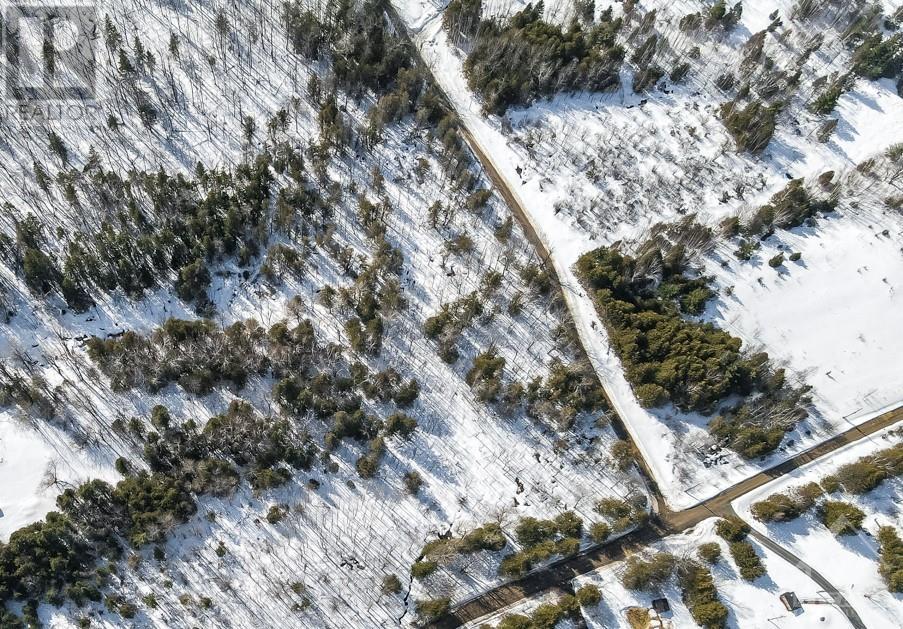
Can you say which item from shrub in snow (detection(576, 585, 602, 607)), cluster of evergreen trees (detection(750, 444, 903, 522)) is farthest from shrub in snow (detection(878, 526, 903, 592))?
shrub in snow (detection(576, 585, 602, 607))

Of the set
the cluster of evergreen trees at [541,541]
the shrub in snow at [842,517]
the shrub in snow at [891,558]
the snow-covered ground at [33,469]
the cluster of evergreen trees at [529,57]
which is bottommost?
the shrub in snow at [891,558]

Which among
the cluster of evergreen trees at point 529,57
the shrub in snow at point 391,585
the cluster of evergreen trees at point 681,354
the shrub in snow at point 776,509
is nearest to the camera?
the shrub in snow at point 391,585

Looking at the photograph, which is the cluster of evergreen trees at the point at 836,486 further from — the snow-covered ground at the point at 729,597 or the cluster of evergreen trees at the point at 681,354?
the cluster of evergreen trees at the point at 681,354

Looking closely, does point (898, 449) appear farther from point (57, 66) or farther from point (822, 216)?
point (57, 66)

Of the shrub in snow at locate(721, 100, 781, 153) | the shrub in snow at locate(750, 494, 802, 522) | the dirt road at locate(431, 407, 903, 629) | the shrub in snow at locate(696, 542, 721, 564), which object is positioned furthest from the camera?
the shrub in snow at locate(721, 100, 781, 153)

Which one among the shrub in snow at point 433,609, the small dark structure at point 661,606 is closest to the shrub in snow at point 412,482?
the shrub in snow at point 433,609

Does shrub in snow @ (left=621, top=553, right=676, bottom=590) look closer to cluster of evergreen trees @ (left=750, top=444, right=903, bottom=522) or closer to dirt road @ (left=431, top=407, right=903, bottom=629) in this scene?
dirt road @ (left=431, top=407, right=903, bottom=629)

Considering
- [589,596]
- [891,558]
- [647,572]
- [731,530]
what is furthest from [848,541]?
[589,596]
